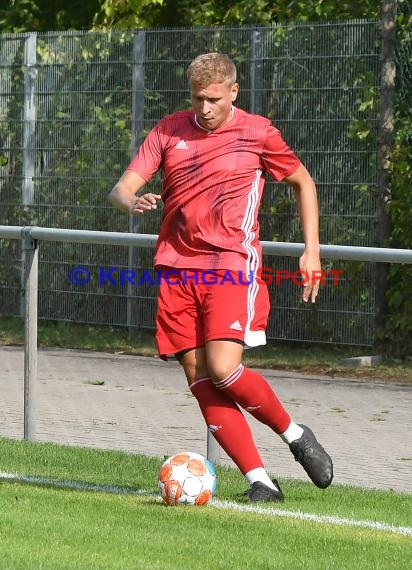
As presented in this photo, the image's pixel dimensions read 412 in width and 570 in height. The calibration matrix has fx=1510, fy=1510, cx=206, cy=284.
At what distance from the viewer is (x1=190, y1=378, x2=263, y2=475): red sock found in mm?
6602

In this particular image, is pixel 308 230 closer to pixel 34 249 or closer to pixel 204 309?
pixel 204 309

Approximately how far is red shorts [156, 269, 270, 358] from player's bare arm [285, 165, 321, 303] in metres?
0.24

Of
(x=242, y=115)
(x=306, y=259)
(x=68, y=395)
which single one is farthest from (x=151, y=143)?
(x=68, y=395)

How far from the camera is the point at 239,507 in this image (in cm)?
649

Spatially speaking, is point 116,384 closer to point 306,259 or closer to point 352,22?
point 352,22

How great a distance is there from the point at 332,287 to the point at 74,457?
211 inches

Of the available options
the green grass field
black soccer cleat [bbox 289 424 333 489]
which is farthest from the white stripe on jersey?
the green grass field

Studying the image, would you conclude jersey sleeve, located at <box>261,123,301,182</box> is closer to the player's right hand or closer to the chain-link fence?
the player's right hand

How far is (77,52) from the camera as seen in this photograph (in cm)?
1473

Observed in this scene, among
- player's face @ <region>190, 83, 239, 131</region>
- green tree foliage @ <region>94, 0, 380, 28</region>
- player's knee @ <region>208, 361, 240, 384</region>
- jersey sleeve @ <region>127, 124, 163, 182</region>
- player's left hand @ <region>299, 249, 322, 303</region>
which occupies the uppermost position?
green tree foliage @ <region>94, 0, 380, 28</region>

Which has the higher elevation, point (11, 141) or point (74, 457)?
point (11, 141)

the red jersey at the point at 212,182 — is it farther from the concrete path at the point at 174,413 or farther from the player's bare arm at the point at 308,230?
the concrete path at the point at 174,413

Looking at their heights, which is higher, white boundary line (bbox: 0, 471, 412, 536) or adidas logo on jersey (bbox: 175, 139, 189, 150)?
adidas logo on jersey (bbox: 175, 139, 189, 150)

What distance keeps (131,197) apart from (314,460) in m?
1.41
